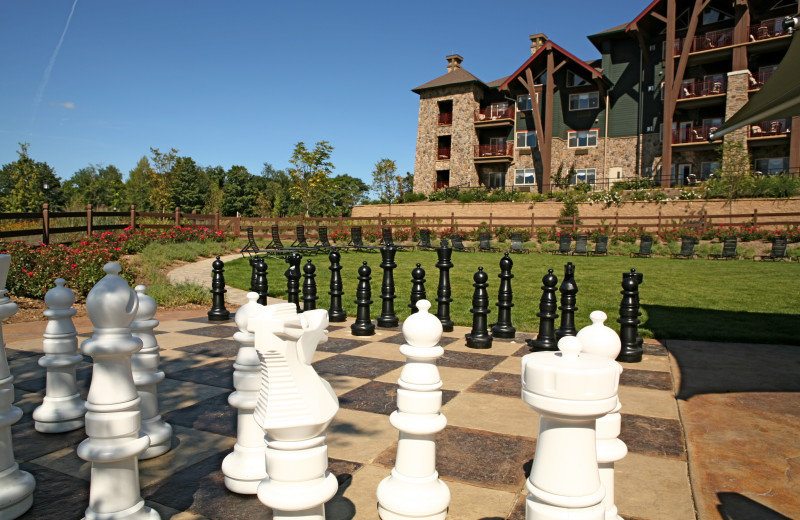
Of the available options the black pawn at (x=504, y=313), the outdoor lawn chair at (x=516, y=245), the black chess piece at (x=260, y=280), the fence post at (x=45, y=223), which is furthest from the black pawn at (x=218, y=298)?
the outdoor lawn chair at (x=516, y=245)

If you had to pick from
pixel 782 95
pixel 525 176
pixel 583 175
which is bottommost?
pixel 782 95

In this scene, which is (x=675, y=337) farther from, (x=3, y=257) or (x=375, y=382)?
(x=3, y=257)

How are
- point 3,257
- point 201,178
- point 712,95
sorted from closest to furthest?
point 3,257 → point 712,95 → point 201,178

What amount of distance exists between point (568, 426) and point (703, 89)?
112 ft

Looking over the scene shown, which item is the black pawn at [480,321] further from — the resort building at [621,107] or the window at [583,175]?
the window at [583,175]

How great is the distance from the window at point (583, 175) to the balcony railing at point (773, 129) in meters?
9.09

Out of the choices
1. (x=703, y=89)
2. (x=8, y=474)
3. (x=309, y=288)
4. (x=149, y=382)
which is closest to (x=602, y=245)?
(x=703, y=89)

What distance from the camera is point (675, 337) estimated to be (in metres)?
5.89

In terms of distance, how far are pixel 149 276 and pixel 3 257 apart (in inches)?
360

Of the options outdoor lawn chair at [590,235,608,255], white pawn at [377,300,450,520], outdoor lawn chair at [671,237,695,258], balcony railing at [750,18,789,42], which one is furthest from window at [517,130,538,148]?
white pawn at [377,300,450,520]

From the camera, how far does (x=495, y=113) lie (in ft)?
125

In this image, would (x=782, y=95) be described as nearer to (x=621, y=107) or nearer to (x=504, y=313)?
(x=504, y=313)

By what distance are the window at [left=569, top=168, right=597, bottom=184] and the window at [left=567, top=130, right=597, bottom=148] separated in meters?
1.79

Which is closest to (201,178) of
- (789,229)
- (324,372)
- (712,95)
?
(712,95)
